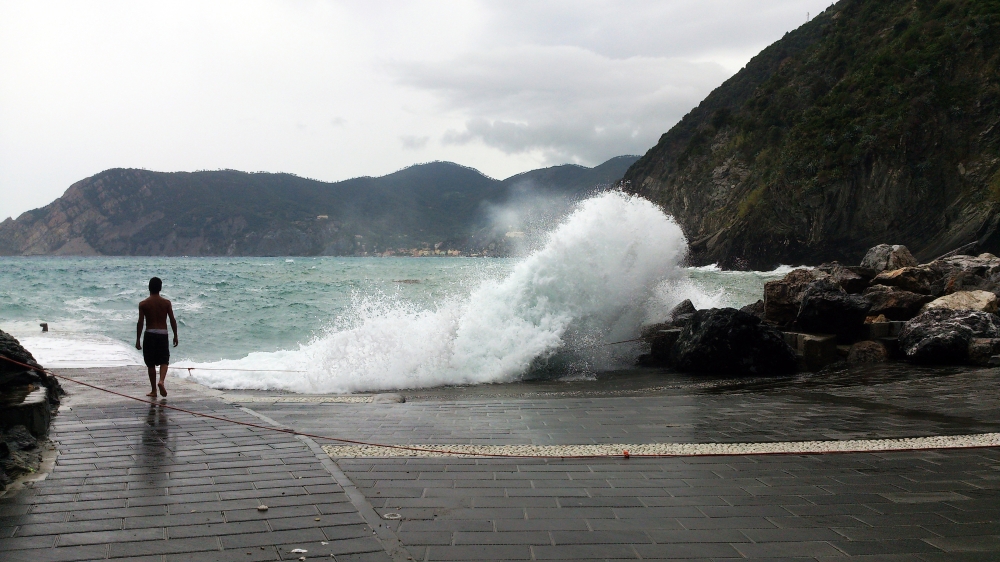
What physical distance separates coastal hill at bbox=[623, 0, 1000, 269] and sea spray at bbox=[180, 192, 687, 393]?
116 ft

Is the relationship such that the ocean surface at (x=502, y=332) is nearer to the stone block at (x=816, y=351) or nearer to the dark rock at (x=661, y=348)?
the dark rock at (x=661, y=348)

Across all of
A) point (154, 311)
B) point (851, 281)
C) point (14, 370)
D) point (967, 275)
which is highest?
point (154, 311)

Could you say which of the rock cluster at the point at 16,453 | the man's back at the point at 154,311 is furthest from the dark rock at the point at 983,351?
the rock cluster at the point at 16,453

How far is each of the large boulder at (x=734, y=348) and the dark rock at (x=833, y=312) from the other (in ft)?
2.89

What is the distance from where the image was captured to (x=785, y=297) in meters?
13.5

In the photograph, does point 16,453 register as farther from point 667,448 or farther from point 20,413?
point 667,448

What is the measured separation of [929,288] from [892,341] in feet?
11.8

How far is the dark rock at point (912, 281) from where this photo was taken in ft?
45.8

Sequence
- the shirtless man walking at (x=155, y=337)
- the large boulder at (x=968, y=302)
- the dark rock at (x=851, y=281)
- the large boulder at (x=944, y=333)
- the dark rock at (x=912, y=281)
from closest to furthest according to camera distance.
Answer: the shirtless man walking at (x=155, y=337), the large boulder at (x=944, y=333), the large boulder at (x=968, y=302), the dark rock at (x=912, y=281), the dark rock at (x=851, y=281)

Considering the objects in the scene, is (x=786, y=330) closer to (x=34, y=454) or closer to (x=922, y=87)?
(x=34, y=454)

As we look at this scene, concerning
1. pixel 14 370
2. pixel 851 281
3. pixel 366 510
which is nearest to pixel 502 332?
pixel 851 281

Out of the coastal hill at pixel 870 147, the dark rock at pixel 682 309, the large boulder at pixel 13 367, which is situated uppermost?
the coastal hill at pixel 870 147

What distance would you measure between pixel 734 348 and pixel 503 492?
25.3 feet

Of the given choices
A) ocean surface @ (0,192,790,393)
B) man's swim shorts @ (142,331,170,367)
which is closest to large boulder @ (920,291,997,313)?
ocean surface @ (0,192,790,393)
